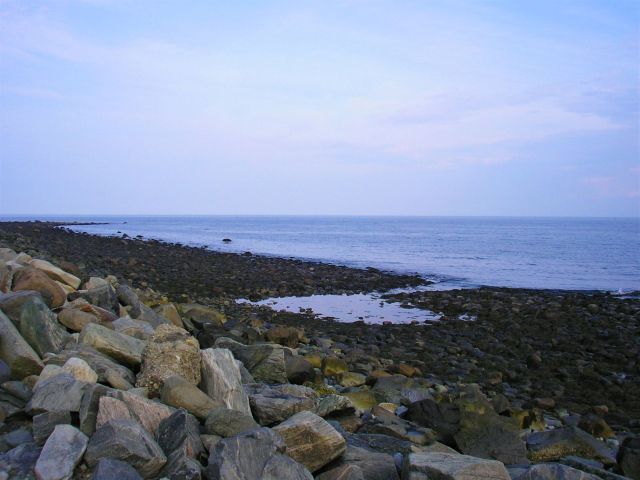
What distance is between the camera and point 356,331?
15.9m

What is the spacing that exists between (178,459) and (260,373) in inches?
148

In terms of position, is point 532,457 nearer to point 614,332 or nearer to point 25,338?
point 25,338

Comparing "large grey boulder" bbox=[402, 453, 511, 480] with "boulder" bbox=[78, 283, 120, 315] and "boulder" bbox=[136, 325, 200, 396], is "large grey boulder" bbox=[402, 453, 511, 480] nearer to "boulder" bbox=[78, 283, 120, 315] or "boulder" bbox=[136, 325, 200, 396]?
"boulder" bbox=[136, 325, 200, 396]

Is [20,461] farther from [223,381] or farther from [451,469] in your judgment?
[451,469]

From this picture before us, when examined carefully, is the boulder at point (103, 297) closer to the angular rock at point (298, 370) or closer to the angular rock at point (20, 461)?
the angular rock at point (298, 370)

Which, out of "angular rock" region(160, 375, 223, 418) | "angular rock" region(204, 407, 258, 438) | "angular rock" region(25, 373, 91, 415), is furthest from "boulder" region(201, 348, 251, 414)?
"angular rock" region(25, 373, 91, 415)

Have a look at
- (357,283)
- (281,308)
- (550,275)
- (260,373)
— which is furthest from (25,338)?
(550,275)

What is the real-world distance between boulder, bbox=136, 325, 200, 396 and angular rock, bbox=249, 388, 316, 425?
24.2 inches

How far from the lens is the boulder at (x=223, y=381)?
539 cm

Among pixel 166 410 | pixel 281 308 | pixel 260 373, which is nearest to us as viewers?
pixel 166 410

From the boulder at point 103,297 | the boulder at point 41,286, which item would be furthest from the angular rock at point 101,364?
the boulder at point 103,297

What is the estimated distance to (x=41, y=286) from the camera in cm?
815

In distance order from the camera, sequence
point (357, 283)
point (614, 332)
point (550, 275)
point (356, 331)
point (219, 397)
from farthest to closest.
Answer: point (550, 275) < point (357, 283) < point (614, 332) < point (356, 331) < point (219, 397)

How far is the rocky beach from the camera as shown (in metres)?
4.30
